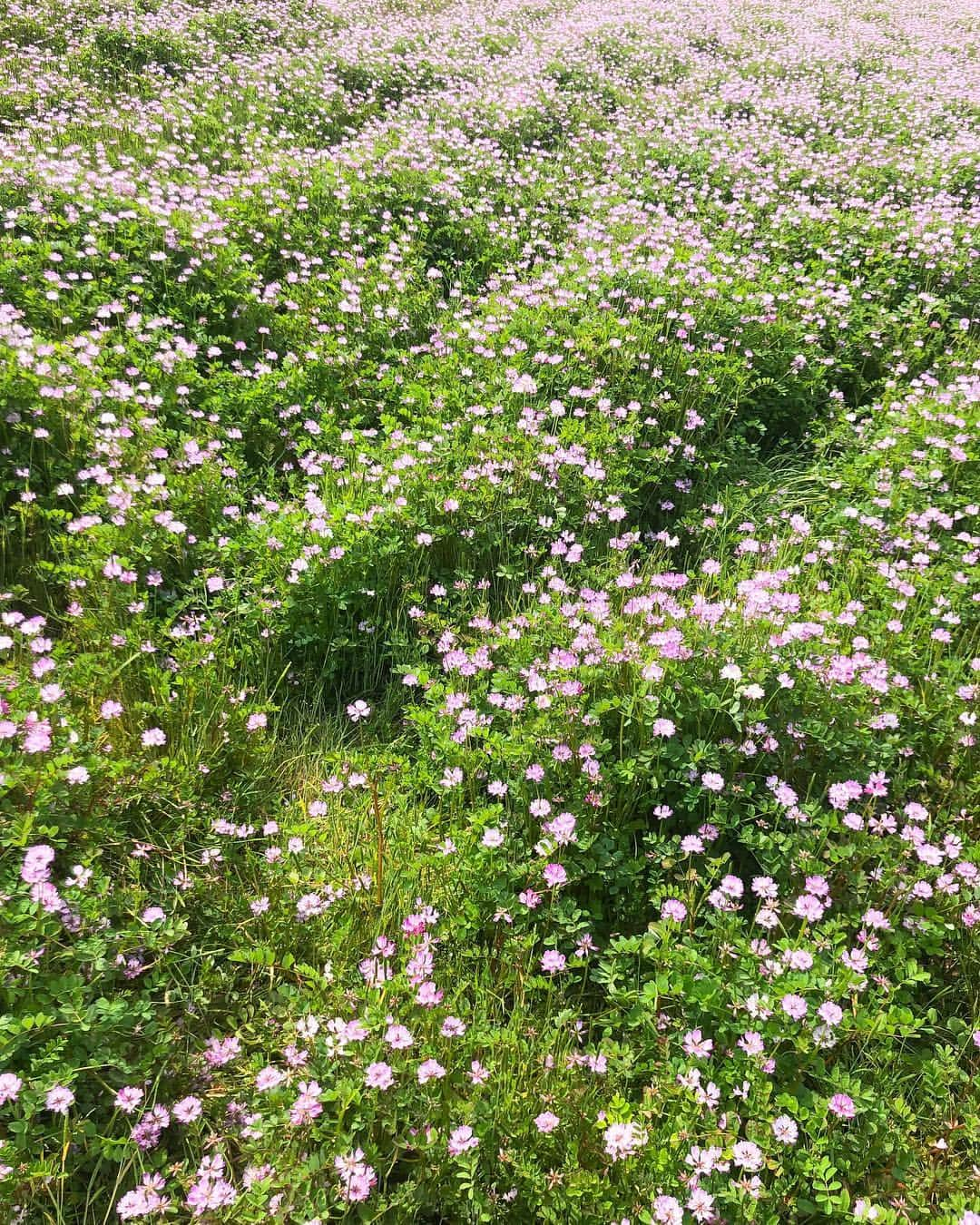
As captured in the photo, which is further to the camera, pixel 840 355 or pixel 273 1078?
pixel 840 355

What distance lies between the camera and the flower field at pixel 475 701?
6.59ft

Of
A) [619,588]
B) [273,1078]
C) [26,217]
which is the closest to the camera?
[273,1078]

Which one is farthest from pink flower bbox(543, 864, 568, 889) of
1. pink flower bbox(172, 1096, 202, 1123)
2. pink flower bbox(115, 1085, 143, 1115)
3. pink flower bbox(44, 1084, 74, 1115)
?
pink flower bbox(44, 1084, 74, 1115)

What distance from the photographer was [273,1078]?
1.97 m

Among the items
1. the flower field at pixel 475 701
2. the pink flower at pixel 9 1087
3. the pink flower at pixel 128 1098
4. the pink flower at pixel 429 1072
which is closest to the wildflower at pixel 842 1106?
the flower field at pixel 475 701

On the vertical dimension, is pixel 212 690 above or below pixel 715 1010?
above

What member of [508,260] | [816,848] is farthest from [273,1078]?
[508,260]

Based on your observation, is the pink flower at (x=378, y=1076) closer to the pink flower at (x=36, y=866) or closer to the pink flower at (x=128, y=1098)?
the pink flower at (x=128, y=1098)

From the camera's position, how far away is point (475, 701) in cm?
313

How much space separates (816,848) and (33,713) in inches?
107

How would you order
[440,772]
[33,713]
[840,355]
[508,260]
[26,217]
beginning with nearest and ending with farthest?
[33,713]
[440,772]
[26,217]
[840,355]
[508,260]

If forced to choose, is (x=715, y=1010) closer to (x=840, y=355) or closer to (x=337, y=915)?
(x=337, y=915)

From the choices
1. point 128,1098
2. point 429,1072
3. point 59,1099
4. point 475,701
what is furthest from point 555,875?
point 59,1099

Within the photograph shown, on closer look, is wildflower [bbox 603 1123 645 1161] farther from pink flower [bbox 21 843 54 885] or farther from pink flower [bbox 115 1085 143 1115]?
pink flower [bbox 21 843 54 885]
